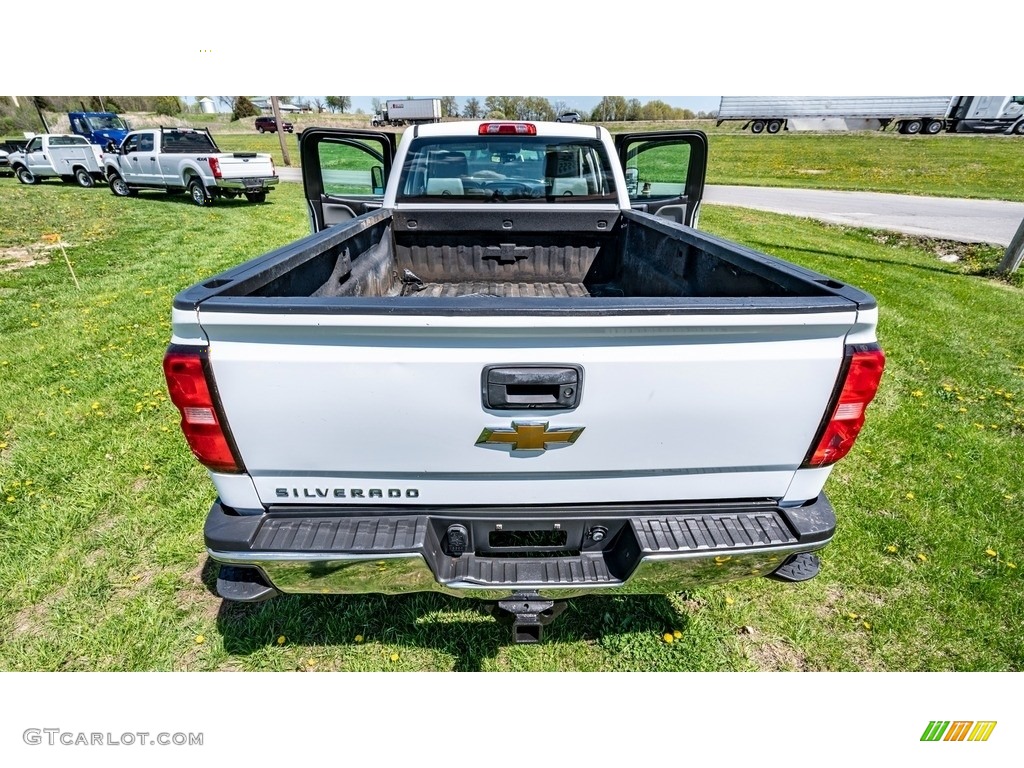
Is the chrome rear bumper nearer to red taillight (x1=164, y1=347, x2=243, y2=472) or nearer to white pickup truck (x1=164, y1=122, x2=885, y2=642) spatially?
white pickup truck (x1=164, y1=122, x2=885, y2=642)

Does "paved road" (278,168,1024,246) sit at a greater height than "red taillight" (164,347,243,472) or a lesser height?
lesser

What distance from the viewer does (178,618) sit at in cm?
253

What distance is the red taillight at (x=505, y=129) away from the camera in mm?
4012

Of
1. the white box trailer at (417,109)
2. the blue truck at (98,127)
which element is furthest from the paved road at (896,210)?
the blue truck at (98,127)

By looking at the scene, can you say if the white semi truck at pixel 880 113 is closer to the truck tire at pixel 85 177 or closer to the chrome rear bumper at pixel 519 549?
the truck tire at pixel 85 177

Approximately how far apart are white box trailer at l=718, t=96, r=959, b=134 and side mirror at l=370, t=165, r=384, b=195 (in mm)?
37510

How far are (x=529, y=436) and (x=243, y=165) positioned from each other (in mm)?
15361

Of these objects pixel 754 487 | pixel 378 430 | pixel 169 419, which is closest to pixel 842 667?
pixel 754 487

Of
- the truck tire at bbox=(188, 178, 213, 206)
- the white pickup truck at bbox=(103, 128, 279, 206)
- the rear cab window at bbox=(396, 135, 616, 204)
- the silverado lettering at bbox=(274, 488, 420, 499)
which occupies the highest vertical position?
the rear cab window at bbox=(396, 135, 616, 204)

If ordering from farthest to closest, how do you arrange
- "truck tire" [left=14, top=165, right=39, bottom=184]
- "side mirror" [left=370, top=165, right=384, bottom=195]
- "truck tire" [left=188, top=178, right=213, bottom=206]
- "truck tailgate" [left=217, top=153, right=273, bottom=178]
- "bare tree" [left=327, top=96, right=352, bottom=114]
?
"bare tree" [left=327, top=96, right=352, bottom=114], "truck tire" [left=14, top=165, right=39, bottom=184], "truck tire" [left=188, top=178, right=213, bottom=206], "truck tailgate" [left=217, top=153, right=273, bottom=178], "side mirror" [left=370, top=165, right=384, bottom=195]

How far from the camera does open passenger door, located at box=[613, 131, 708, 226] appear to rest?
4.21 m

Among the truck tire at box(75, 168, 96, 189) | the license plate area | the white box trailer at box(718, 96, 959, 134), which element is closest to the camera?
the license plate area

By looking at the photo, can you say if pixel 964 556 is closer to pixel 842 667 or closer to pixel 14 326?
pixel 842 667

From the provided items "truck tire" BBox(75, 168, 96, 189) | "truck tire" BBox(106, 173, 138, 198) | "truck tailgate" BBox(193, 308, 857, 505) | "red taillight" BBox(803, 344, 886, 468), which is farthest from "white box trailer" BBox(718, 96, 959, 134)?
"truck tailgate" BBox(193, 308, 857, 505)
